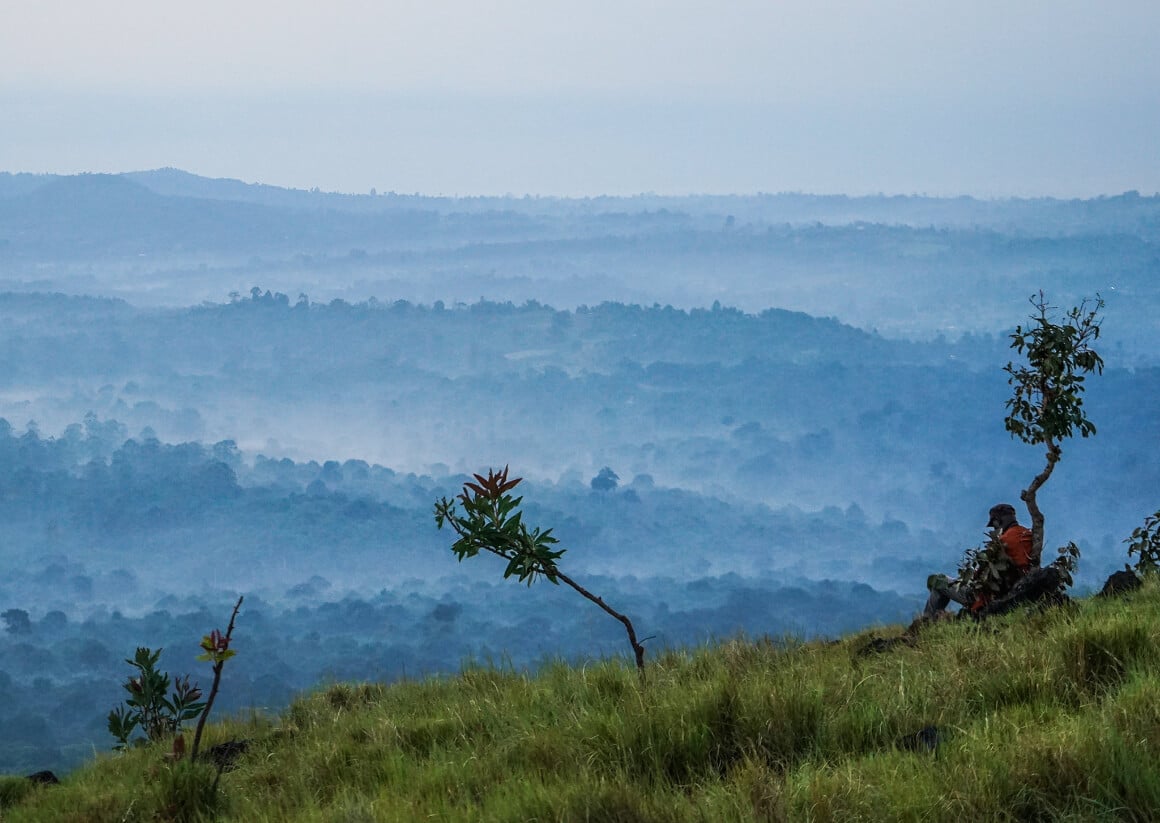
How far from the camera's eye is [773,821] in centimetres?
479

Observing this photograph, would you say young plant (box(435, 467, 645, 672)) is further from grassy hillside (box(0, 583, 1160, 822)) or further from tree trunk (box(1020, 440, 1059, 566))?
tree trunk (box(1020, 440, 1059, 566))

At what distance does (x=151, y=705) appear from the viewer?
10.4 metres

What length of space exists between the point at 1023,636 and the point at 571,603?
193m

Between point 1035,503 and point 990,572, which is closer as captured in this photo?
point 990,572

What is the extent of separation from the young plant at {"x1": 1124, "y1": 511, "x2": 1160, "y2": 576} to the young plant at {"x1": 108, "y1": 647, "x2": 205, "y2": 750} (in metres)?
9.66

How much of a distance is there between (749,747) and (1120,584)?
6634mm

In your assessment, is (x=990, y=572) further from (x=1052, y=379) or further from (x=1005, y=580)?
(x=1052, y=379)

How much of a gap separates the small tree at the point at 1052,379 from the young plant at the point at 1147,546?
44.0 inches

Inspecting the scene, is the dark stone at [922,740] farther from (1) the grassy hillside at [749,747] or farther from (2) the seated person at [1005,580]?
(2) the seated person at [1005,580]

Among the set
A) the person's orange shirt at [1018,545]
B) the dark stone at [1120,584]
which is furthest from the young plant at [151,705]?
the dark stone at [1120,584]

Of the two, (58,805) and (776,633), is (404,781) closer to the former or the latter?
(58,805)

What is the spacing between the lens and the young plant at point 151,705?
10164 millimetres

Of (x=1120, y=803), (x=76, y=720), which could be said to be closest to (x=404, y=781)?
(x=1120, y=803)

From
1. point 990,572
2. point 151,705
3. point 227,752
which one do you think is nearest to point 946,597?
point 990,572
